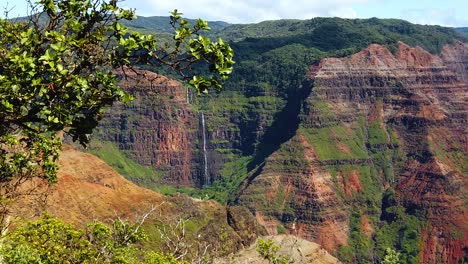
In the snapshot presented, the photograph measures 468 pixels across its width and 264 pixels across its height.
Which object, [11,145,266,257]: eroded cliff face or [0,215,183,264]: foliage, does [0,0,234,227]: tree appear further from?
[11,145,266,257]: eroded cliff face

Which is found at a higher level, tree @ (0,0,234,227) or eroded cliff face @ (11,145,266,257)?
tree @ (0,0,234,227)

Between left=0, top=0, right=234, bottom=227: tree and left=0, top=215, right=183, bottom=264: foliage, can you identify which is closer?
left=0, top=0, right=234, bottom=227: tree

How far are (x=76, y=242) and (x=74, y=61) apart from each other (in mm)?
14033

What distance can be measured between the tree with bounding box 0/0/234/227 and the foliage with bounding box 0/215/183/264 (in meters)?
9.33

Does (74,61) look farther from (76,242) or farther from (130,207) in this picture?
(130,207)

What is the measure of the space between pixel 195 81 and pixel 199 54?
71 centimetres

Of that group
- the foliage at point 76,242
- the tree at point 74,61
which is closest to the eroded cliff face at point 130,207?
the foliage at point 76,242

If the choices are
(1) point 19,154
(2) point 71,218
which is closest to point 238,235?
(2) point 71,218

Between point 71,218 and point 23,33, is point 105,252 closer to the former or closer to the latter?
point 23,33

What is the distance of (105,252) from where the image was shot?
2847cm

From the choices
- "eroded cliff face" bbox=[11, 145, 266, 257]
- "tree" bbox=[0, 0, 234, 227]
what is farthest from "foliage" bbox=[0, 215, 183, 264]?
"eroded cliff face" bbox=[11, 145, 266, 257]

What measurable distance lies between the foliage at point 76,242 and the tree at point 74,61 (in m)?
9.33

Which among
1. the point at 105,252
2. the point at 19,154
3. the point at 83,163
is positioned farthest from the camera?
the point at 83,163

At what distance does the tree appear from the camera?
50.1 feet
